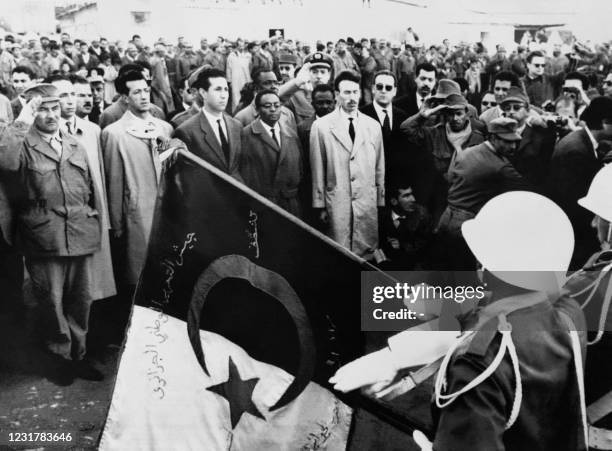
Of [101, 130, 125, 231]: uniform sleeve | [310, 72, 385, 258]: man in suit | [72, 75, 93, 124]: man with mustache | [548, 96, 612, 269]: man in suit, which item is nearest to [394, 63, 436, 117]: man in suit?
[310, 72, 385, 258]: man in suit

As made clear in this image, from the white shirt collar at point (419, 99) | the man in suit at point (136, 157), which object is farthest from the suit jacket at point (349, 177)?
the man in suit at point (136, 157)

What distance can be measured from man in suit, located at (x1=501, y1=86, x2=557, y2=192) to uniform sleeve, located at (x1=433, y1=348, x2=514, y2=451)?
4.82 ft

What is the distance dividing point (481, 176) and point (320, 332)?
1.04 meters

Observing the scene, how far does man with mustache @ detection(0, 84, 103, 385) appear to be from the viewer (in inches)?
135

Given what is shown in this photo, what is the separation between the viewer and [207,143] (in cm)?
344

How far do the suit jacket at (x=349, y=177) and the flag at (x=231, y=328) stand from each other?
0.24m

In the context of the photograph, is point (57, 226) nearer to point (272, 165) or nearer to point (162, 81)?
point (162, 81)

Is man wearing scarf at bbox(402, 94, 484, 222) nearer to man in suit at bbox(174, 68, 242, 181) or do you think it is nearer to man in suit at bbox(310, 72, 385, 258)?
man in suit at bbox(310, 72, 385, 258)

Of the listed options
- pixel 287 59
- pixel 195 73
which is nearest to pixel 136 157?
pixel 195 73

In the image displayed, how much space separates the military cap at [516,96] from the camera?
3502 mm

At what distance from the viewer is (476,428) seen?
80.5 inches

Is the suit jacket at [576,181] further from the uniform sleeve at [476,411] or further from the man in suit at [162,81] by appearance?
the man in suit at [162,81]

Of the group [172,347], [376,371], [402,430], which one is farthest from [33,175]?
[402,430]

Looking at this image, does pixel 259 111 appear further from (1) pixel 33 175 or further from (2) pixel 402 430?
(2) pixel 402 430
